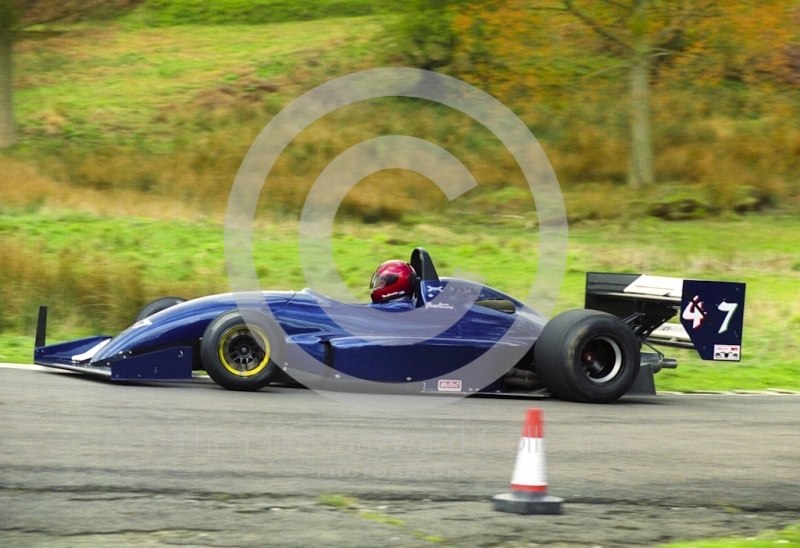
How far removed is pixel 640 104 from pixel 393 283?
701 inches

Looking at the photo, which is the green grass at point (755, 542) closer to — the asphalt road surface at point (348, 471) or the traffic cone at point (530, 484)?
the asphalt road surface at point (348, 471)

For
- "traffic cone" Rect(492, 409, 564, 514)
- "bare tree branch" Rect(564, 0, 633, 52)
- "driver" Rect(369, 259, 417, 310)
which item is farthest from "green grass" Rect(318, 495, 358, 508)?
"bare tree branch" Rect(564, 0, 633, 52)

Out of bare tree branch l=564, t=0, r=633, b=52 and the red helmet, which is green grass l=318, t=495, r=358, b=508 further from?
bare tree branch l=564, t=0, r=633, b=52

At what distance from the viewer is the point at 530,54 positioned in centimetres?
2522

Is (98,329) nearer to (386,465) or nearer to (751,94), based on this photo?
(386,465)

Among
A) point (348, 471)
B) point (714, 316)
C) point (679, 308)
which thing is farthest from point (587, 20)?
point (348, 471)

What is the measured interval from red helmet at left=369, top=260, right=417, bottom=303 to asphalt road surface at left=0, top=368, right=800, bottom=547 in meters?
1.36

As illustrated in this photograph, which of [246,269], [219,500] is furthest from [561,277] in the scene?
[219,500]

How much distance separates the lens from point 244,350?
33.5 feet

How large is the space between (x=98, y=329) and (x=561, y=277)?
31.0 feet

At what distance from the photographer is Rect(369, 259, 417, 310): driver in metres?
10.8

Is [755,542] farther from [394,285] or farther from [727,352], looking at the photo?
[394,285]

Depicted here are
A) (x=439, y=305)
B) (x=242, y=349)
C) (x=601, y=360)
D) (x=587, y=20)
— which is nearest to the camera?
(x=242, y=349)

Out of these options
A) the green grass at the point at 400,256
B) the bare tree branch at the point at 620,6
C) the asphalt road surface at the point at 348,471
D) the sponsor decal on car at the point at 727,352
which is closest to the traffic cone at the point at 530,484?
the asphalt road surface at the point at 348,471
